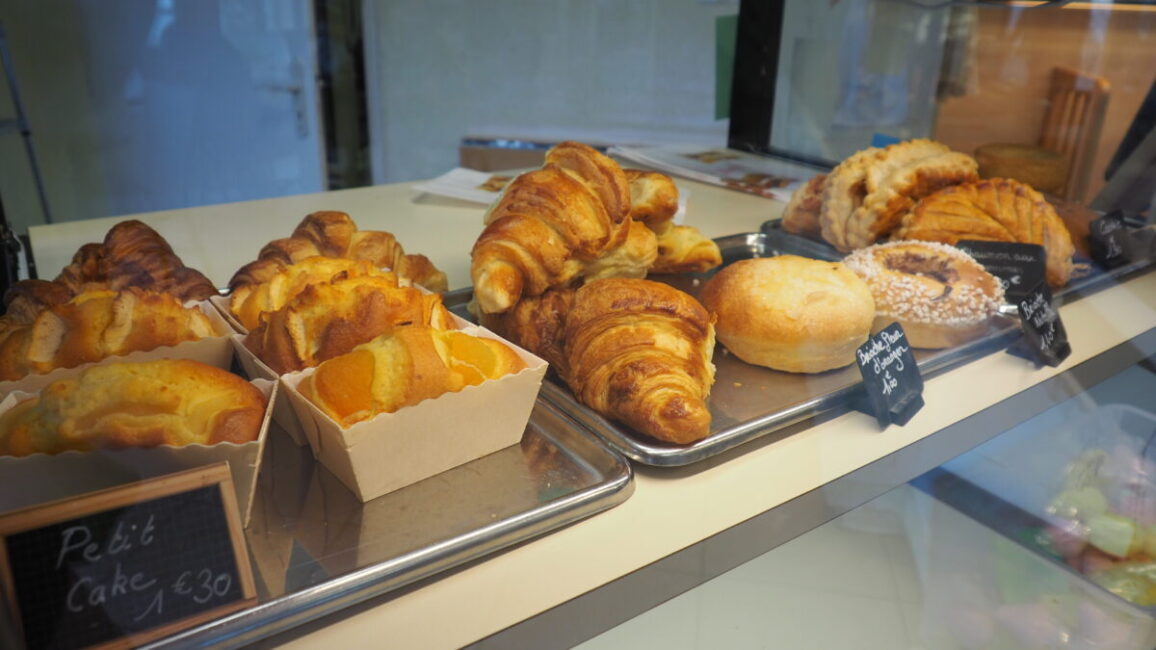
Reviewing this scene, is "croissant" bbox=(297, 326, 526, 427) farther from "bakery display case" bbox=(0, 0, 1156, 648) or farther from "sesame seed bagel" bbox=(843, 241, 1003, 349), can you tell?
"sesame seed bagel" bbox=(843, 241, 1003, 349)

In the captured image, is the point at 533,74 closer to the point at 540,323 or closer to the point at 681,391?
the point at 540,323

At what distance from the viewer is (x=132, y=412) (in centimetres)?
70

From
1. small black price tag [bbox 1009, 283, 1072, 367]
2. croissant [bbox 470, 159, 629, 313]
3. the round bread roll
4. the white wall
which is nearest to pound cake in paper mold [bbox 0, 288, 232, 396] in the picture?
croissant [bbox 470, 159, 629, 313]

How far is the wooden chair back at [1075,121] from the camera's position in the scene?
2053 millimetres

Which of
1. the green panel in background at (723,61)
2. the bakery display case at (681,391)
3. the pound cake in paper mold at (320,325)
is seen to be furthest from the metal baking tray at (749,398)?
the green panel in background at (723,61)

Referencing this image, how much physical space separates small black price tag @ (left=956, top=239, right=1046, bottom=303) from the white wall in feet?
3.61

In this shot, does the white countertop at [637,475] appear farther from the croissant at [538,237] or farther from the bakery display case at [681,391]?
the croissant at [538,237]

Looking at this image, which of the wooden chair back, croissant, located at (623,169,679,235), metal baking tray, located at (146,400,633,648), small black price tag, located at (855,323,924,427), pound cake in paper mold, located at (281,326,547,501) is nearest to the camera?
metal baking tray, located at (146,400,633,648)

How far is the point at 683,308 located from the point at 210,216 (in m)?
0.97

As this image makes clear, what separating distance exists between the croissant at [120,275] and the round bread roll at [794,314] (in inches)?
28.2

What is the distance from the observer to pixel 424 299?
95 centimetres

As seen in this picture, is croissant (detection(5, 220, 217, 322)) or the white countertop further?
croissant (detection(5, 220, 217, 322))

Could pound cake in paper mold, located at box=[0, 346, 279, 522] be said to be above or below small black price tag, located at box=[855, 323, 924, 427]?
above

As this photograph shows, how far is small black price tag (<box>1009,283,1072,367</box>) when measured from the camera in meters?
1.21
